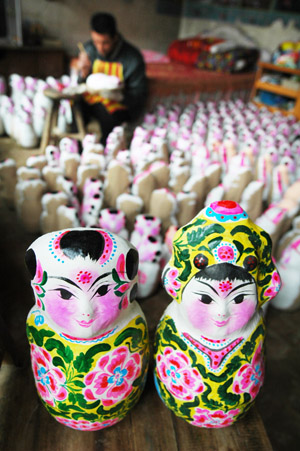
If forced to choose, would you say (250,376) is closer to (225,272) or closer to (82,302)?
(225,272)

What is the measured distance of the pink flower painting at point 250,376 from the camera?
883 millimetres

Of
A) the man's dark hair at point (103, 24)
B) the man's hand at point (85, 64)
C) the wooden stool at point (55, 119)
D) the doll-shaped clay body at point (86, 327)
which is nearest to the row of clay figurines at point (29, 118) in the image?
the wooden stool at point (55, 119)

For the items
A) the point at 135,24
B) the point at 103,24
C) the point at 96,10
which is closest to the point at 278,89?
the point at 103,24

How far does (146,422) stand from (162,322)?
321 mm

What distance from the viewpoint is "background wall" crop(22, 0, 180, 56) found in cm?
526

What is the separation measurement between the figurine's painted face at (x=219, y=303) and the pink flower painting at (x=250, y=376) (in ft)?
0.41

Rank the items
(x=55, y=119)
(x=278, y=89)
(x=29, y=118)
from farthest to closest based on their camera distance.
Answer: (x=278, y=89) < (x=55, y=119) < (x=29, y=118)

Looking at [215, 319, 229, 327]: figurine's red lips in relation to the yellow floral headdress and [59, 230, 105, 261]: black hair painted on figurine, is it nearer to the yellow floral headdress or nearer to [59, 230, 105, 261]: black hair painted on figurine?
the yellow floral headdress

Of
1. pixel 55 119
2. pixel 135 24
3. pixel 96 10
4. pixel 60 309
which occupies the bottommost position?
pixel 55 119

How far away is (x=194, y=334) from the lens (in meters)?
0.86

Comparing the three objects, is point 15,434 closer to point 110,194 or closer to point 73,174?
point 110,194

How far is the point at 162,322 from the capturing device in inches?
37.1

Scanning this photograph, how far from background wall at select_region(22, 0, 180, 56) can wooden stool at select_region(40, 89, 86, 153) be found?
11.7 feet

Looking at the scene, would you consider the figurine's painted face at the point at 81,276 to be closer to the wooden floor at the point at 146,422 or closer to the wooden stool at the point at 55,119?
the wooden floor at the point at 146,422
